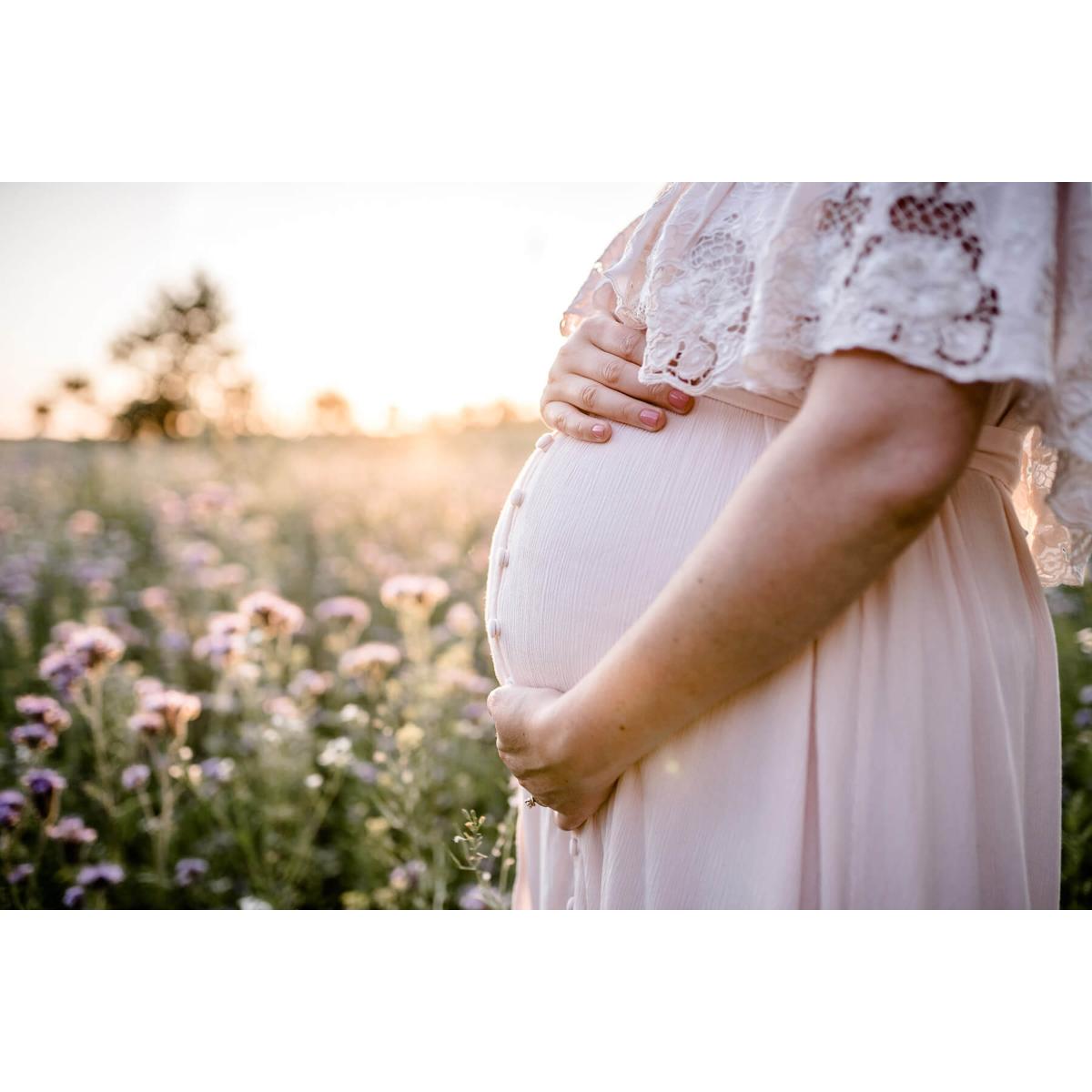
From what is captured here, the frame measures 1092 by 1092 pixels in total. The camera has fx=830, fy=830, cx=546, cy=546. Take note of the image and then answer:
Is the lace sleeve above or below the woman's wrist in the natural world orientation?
above

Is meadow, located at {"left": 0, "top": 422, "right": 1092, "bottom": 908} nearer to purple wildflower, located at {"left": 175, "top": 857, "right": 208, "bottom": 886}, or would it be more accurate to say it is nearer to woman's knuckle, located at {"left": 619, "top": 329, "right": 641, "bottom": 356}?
purple wildflower, located at {"left": 175, "top": 857, "right": 208, "bottom": 886}

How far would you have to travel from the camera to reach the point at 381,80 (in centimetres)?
128

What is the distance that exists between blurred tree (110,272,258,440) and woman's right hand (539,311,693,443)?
349cm

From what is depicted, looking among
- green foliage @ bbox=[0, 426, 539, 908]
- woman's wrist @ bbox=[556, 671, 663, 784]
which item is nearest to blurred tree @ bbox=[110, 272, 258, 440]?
green foliage @ bbox=[0, 426, 539, 908]

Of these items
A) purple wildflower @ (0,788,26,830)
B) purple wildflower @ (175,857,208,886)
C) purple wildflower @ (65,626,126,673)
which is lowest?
purple wildflower @ (175,857,208,886)

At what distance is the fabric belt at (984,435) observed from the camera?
88 centimetres

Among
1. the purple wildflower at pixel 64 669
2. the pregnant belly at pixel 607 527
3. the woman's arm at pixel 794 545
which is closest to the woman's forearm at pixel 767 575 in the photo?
the woman's arm at pixel 794 545

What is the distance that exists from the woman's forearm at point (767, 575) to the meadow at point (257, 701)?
46cm

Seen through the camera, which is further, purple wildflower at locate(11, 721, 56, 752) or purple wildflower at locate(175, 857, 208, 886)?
purple wildflower at locate(175, 857, 208, 886)

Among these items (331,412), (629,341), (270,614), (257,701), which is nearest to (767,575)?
(629,341)

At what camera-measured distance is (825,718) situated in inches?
33.8

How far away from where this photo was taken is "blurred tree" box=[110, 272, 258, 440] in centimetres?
434
